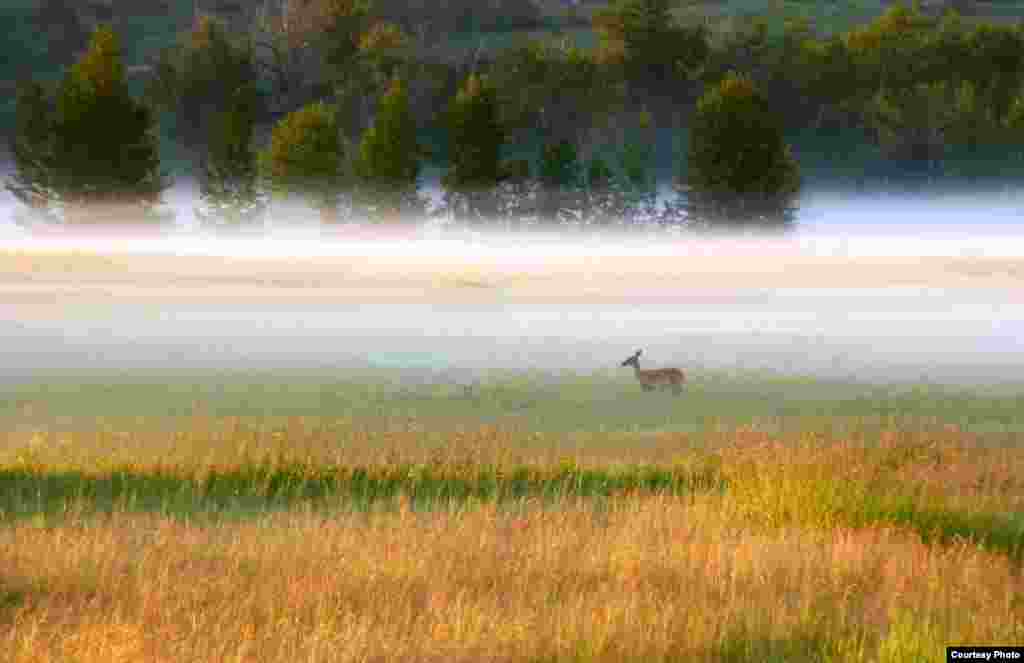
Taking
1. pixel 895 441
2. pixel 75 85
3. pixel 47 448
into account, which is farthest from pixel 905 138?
pixel 47 448

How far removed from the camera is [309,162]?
35219 mm

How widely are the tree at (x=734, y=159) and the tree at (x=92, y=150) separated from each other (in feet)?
44.6

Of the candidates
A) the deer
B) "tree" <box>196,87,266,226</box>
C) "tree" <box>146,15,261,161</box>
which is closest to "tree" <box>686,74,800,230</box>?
"tree" <box>196,87,266,226</box>

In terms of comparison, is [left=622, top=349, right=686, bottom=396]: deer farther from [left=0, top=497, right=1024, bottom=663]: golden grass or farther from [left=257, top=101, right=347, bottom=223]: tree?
[left=257, top=101, right=347, bottom=223]: tree

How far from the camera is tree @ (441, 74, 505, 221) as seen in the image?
1388 inches

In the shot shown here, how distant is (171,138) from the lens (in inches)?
1578

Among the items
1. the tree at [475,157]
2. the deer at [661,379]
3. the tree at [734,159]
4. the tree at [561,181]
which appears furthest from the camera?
the tree at [734,159]

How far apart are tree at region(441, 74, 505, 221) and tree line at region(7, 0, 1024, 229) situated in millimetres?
48

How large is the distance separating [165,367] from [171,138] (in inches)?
533

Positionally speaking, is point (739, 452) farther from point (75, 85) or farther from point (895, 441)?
point (75, 85)

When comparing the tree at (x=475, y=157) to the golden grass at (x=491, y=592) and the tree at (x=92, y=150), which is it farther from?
the golden grass at (x=491, y=592)

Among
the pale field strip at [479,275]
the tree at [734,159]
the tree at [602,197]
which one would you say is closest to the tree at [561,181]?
the tree at [602,197]

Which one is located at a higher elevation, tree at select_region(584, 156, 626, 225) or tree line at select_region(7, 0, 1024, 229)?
tree line at select_region(7, 0, 1024, 229)

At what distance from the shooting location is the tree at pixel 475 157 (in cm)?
3525
